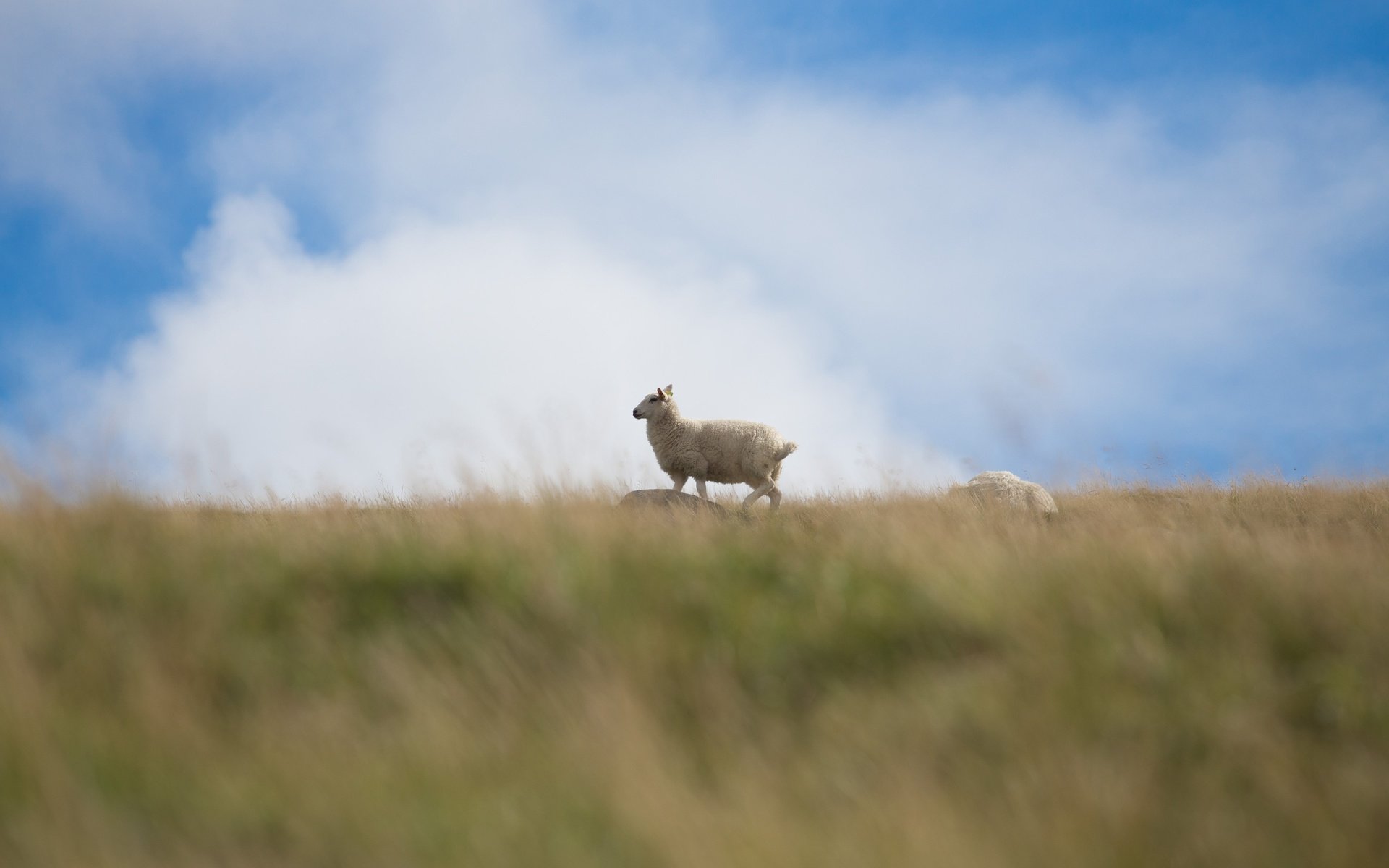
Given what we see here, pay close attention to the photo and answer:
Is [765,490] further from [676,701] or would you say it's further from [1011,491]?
[676,701]

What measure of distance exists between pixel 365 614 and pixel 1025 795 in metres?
3.19

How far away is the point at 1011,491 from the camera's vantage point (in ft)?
42.4

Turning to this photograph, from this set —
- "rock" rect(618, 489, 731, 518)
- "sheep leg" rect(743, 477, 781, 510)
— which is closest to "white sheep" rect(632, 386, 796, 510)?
"sheep leg" rect(743, 477, 781, 510)

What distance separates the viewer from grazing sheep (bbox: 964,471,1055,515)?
41.7ft

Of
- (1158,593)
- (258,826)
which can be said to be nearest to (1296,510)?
(1158,593)

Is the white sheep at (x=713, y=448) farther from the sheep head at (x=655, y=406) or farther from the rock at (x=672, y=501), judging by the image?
the rock at (x=672, y=501)

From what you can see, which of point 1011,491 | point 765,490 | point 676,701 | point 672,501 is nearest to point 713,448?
point 765,490

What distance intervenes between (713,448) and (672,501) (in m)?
3.13

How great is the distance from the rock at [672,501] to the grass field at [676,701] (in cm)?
449

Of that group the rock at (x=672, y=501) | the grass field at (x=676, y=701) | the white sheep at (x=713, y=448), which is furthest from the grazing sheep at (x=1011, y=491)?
the grass field at (x=676, y=701)

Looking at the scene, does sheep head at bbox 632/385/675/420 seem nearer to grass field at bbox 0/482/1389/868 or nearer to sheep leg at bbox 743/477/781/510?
sheep leg at bbox 743/477/781/510

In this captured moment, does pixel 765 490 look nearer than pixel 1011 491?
No

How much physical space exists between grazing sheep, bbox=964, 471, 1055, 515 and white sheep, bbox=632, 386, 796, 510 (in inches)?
104

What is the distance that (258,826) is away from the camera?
3.28m
